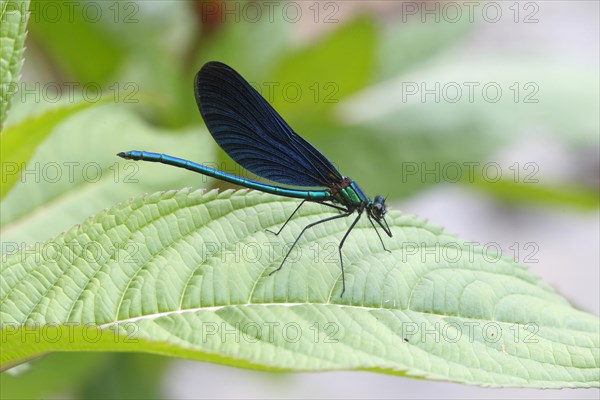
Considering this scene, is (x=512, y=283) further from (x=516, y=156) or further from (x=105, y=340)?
(x=516, y=156)

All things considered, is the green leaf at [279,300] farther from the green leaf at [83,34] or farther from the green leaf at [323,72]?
the green leaf at [83,34]

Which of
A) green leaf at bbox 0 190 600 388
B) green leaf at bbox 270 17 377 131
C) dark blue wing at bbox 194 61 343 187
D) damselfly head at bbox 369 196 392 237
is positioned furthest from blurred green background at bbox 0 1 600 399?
green leaf at bbox 0 190 600 388

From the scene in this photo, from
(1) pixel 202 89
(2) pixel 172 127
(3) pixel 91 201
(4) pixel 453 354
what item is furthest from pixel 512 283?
(2) pixel 172 127

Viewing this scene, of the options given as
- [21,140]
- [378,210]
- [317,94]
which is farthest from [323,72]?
[21,140]

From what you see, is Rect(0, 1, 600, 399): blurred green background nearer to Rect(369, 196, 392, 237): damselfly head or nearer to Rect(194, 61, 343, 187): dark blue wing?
Rect(194, 61, 343, 187): dark blue wing

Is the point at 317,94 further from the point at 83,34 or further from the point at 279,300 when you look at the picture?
the point at 279,300

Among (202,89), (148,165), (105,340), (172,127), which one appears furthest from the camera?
(172,127)
